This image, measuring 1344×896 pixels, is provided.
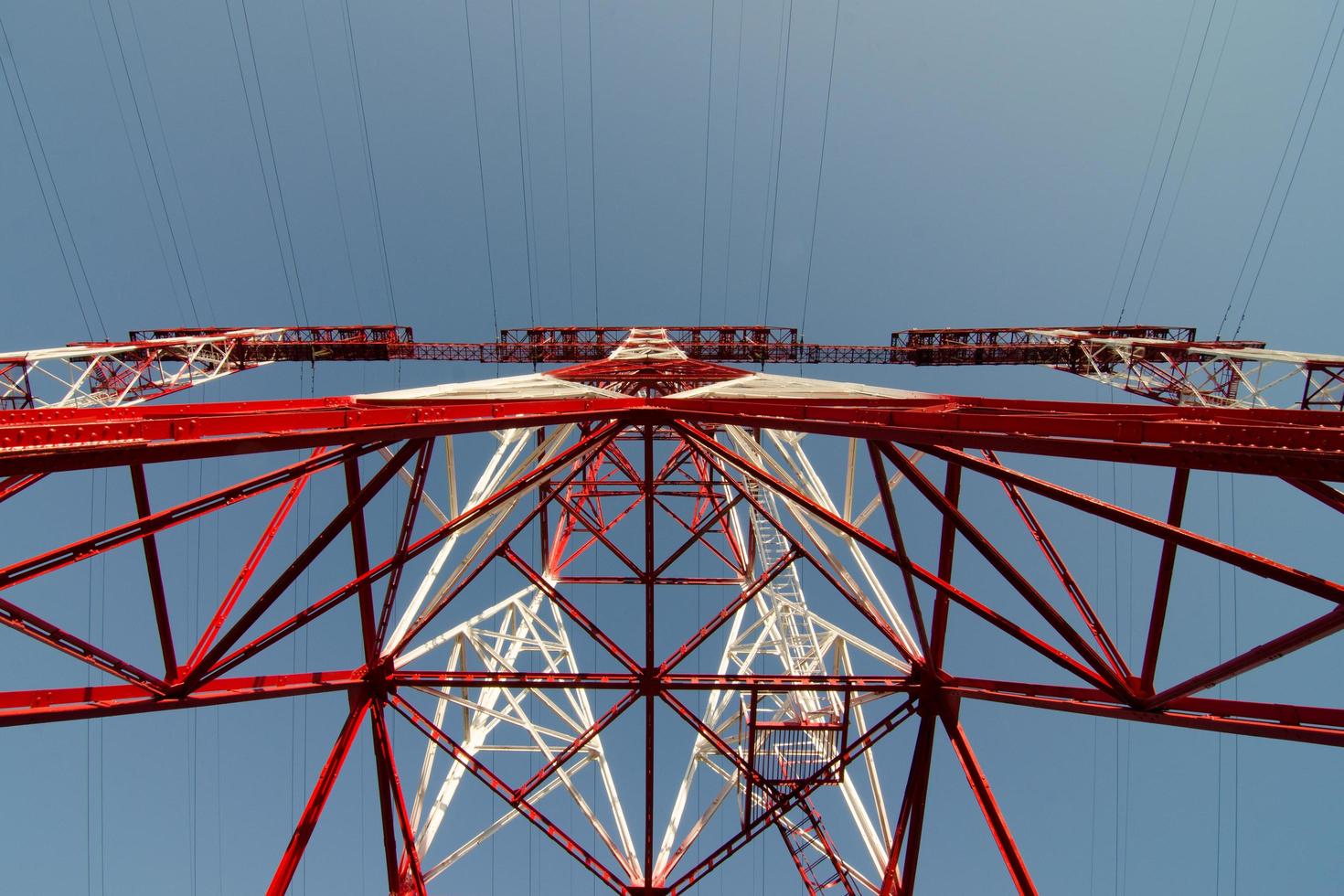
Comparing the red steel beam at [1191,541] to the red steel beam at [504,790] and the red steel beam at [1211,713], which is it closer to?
the red steel beam at [1211,713]

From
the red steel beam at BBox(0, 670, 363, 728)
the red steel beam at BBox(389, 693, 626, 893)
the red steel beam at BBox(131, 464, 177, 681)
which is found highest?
the red steel beam at BBox(131, 464, 177, 681)

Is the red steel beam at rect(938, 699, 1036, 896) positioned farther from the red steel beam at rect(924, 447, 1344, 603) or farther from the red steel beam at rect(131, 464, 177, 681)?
the red steel beam at rect(131, 464, 177, 681)

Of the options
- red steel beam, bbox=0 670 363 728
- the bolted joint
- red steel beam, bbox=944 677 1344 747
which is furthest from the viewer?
the bolted joint

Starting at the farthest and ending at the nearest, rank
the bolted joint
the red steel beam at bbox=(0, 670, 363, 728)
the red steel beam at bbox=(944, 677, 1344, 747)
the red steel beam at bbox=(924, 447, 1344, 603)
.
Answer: the bolted joint
the red steel beam at bbox=(0, 670, 363, 728)
the red steel beam at bbox=(944, 677, 1344, 747)
the red steel beam at bbox=(924, 447, 1344, 603)

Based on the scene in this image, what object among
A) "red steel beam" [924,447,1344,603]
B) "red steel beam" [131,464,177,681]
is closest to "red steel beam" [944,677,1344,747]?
"red steel beam" [924,447,1344,603]

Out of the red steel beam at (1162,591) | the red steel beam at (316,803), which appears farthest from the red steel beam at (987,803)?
the red steel beam at (316,803)

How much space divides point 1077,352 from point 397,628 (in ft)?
117

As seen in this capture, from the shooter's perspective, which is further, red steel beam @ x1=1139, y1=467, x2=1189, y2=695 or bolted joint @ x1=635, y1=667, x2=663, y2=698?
bolted joint @ x1=635, y1=667, x2=663, y2=698

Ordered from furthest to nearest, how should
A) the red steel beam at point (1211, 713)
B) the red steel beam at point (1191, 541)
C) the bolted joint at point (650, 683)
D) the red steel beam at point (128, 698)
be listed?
the bolted joint at point (650, 683) < the red steel beam at point (128, 698) < the red steel beam at point (1211, 713) < the red steel beam at point (1191, 541)

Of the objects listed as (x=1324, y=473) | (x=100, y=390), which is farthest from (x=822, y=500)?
(x=100, y=390)

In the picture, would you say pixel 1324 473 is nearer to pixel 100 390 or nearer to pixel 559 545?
pixel 559 545

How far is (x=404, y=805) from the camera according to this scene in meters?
9.23

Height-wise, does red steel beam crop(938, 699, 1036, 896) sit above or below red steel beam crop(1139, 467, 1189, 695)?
below

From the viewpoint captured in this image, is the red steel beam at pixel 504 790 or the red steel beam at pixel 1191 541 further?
the red steel beam at pixel 504 790
